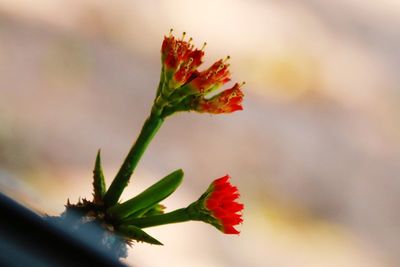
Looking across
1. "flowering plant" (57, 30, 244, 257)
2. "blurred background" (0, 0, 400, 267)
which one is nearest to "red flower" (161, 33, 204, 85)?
"flowering plant" (57, 30, 244, 257)

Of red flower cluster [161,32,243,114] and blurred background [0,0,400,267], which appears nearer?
red flower cluster [161,32,243,114]

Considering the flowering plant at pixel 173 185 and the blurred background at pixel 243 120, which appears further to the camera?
the blurred background at pixel 243 120

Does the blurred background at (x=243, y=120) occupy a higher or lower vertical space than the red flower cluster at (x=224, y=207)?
higher

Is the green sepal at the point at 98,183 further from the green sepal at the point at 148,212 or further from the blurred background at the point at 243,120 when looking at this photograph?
the blurred background at the point at 243,120

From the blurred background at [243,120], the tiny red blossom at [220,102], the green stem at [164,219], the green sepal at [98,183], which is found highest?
the blurred background at [243,120]

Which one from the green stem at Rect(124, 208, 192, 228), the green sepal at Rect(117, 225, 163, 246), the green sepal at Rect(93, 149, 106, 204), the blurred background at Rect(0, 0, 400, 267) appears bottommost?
the green sepal at Rect(117, 225, 163, 246)

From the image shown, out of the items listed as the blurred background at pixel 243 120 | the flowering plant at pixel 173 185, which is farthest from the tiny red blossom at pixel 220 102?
the blurred background at pixel 243 120

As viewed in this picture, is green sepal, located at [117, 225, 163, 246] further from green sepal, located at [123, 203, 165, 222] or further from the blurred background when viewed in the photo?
the blurred background

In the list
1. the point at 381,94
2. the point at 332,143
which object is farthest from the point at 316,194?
the point at 381,94
